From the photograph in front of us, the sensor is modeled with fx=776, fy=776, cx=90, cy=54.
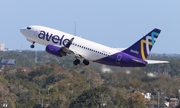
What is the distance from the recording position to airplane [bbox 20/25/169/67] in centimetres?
10594

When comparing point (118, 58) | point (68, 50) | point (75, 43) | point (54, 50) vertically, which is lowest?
point (118, 58)

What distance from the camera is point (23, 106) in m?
161

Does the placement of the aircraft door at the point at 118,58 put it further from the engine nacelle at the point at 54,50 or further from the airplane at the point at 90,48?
the engine nacelle at the point at 54,50

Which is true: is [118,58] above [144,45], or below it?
below

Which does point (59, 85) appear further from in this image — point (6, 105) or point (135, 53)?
point (135, 53)

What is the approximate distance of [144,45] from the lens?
106m

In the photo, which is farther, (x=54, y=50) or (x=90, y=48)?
(x=54, y=50)

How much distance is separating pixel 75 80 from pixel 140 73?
87.8 m

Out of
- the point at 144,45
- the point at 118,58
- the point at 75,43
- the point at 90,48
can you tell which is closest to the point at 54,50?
the point at 75,43

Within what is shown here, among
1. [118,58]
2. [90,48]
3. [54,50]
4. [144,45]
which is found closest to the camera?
[118,58]

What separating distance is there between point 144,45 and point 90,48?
8.01 meters

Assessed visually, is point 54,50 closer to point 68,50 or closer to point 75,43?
point 68,50

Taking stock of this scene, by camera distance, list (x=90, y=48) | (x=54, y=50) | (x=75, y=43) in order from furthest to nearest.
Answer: (x=75, y=43), (x=54, y=50), (x=90, y=48)

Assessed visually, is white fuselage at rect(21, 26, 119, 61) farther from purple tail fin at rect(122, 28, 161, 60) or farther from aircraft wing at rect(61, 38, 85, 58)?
purple tail fin at rect(122, 28, 161, 60)
